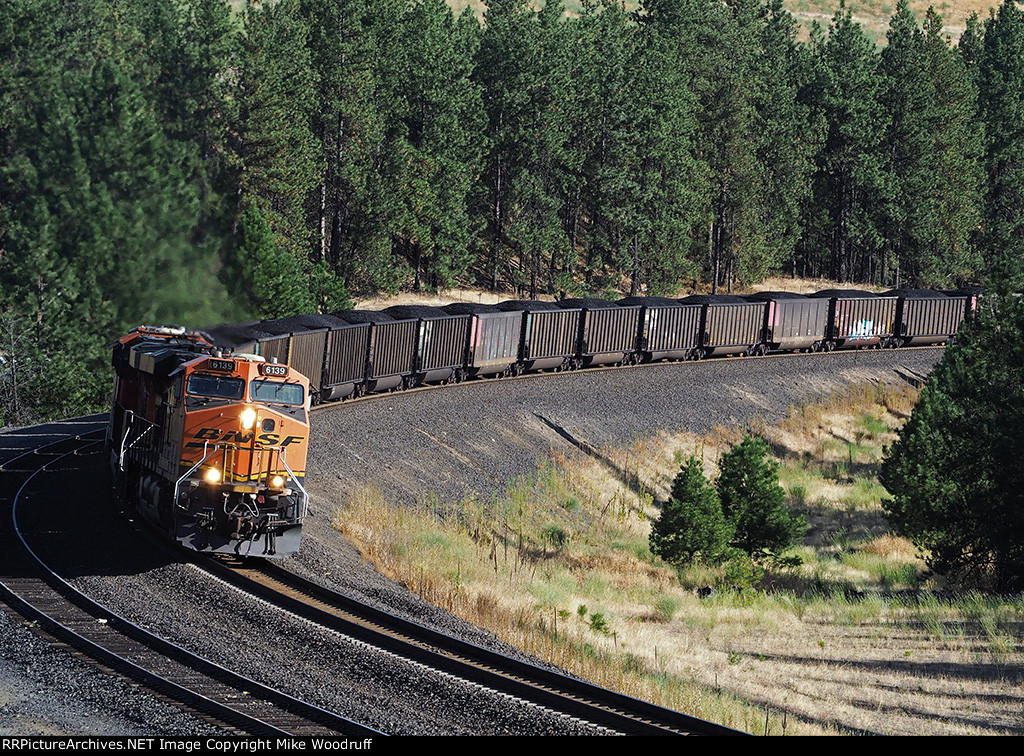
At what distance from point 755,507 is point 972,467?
6.41m

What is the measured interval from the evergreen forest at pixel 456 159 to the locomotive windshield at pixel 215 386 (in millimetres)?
28263

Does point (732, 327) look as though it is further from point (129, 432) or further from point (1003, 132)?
point (1003, 132)

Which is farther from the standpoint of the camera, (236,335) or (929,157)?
(929,157)

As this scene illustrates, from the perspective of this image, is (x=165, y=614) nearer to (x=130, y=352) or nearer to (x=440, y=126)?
(x=130, y=352)

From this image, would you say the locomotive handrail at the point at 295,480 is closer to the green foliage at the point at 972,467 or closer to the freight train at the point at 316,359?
the freight train at the point at 316,359

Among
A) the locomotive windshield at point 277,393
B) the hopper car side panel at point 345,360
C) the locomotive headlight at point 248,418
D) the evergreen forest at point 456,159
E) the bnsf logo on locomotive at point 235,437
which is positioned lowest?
the hopper car side panel at point 345,360

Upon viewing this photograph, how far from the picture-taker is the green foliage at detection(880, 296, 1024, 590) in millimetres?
33875

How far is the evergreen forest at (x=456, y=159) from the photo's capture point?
5912cm

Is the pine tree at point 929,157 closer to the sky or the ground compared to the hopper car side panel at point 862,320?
closer to the sky

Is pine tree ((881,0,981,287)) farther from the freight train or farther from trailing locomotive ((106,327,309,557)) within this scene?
trailing locomotive ((106,327,309,557))

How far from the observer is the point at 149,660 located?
17.0 metres

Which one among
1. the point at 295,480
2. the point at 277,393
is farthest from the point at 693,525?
the point at 277,393

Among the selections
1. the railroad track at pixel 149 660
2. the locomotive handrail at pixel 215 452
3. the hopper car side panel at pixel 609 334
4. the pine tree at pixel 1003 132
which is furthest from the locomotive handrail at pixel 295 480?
the pine tree at pixel 1003 132

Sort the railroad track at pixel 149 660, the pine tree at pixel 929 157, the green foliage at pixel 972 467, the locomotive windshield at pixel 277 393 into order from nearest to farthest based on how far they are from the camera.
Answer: the railroad track at pixel 149 660
the locomotive windshield at pixel 277 393
the green foliage at pixel 972 467
the pine tree at pixel 929 157
